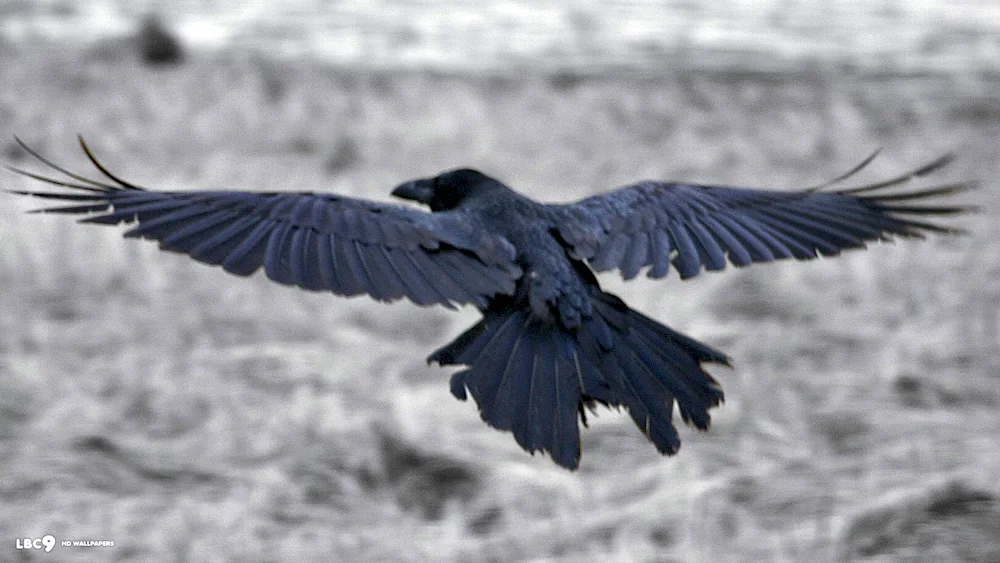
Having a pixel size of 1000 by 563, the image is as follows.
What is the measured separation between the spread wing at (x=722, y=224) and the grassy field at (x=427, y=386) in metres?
0.89

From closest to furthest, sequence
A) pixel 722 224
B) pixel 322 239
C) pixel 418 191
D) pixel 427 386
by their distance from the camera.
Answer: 1. pixel 322 239
2. pixel 722 224
3. pixel 418 191
4. pixel 427 386

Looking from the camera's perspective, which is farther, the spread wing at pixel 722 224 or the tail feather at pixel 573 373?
the spread wing at pixel 722 224

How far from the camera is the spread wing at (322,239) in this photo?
12.3 feet

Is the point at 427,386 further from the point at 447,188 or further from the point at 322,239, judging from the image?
the point at 322,239

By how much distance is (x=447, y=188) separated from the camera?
14.6 ft

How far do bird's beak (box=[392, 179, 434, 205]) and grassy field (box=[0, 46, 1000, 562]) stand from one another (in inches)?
37.0

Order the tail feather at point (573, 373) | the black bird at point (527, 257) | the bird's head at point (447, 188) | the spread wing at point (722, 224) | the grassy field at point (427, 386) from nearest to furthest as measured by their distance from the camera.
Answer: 1. the tail feather at point (573, 373)
2. the black bird at point (527, 257)
3. the spread wing at point (722, 224)
4. the bird's head at point (447, 188)
5. the grassy field at point (427, 386)

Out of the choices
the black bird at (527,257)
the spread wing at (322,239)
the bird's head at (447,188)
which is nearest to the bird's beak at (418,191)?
the bird's head at (447,188)

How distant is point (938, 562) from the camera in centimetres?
448

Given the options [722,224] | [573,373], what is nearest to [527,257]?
[573,373]

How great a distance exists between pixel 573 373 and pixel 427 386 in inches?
76.1

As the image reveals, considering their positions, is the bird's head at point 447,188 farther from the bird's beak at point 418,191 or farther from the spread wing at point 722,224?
the spread wing at point 722,224

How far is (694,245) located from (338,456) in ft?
4.76

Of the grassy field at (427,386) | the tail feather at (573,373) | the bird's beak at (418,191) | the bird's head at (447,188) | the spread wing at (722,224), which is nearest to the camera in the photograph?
the tail feather at (573,373)
